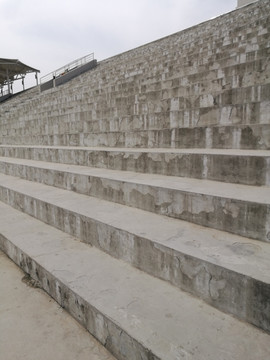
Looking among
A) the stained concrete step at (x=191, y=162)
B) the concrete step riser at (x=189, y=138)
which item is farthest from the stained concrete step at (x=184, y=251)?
the concrete step riser at (x=189, y=138)

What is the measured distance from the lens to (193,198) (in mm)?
2062

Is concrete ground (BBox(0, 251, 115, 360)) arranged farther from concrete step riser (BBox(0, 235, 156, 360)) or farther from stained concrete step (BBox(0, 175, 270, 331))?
stained concrete step (BBox(0, 175, 270, 331))

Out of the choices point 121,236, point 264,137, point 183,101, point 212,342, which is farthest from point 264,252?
point 183,101

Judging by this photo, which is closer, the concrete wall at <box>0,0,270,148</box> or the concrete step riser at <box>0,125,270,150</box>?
the concrete step riser at <box>0,125,270,150</box>

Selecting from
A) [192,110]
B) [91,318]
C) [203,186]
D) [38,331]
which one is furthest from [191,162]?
[38,331]

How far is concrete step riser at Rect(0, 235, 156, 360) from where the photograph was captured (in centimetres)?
139

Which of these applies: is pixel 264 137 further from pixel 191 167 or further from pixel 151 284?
pixel 151 284

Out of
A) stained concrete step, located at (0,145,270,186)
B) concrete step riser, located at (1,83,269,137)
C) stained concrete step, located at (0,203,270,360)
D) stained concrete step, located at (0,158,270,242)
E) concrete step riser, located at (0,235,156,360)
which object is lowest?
concrete step riser, located at (0,235,156,360)

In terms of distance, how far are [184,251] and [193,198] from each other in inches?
21.5

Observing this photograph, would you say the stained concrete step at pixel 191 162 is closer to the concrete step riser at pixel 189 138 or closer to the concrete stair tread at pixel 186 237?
the concrete step riser at pixel 189 138

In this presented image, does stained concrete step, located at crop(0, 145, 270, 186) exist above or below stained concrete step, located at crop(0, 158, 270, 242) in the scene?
above

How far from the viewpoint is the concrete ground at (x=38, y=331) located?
157cm

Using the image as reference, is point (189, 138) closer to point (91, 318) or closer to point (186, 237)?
point (186, 237)

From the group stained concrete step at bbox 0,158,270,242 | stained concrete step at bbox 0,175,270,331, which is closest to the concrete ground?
stained concrete step at bbox 0,175,270,331
